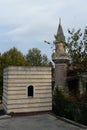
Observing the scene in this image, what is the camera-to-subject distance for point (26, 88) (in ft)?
64.0

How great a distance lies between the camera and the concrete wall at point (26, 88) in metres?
19.1

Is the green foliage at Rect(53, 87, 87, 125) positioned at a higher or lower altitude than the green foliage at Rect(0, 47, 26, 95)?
lower

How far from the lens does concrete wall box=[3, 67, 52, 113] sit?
62.5 ft

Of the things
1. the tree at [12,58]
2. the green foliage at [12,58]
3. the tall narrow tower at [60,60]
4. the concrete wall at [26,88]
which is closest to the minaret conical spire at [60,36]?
the tall narrow tower at [60,60]

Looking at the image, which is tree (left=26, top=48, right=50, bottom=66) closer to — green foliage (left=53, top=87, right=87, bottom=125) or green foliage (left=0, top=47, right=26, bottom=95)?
green foliage (left=0, top=47, right=26, bottom=95)

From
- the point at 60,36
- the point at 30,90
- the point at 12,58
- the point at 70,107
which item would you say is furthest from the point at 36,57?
the point at 70,107

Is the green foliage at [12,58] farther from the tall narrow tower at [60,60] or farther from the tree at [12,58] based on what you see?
the tall narrow tower at [60,60]

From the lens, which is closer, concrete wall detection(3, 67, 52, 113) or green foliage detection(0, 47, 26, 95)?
concrete wall detection(3, 67, 52, 113)

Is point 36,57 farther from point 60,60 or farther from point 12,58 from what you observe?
point 60,60

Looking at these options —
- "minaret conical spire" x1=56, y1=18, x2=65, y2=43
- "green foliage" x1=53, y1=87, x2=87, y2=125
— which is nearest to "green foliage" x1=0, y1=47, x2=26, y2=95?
"minaret conical spire" x1=56, y1=18, x2=65, y2=43

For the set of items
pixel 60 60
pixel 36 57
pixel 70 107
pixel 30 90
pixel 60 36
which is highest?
pixel 36 57

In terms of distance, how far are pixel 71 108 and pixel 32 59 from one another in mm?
60670

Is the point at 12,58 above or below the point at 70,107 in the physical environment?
above

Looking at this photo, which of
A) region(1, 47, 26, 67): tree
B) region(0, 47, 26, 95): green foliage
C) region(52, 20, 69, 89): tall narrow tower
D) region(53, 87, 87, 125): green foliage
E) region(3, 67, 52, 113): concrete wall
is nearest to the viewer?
region(53, 87, 87, 125): green foliage
